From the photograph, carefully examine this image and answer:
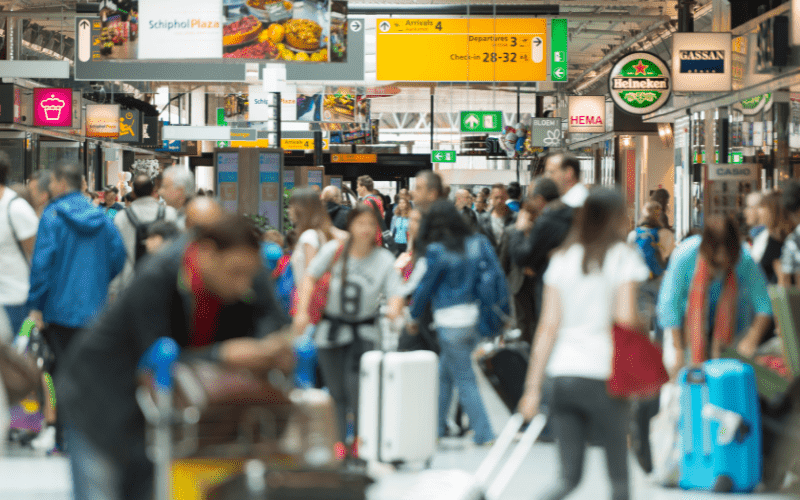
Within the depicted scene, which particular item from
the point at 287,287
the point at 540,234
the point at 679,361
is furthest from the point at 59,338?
the point at 679,361

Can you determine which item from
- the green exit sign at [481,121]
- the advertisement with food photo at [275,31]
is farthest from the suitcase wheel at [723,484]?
the green exit sign at [481,121]

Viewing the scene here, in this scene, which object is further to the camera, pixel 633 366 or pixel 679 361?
pixel 679 361

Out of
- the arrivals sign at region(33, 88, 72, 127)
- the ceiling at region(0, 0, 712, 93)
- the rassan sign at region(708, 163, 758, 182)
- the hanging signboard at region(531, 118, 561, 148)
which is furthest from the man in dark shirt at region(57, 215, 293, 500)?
the hanging signboard at region(531, 118, 561, 148)

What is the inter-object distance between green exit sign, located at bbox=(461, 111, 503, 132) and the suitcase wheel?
1708cm

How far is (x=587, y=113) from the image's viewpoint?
20625 millimetres

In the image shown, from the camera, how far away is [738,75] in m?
12.7

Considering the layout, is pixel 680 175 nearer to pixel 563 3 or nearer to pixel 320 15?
pixel 563 3

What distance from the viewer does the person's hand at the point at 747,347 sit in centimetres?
514

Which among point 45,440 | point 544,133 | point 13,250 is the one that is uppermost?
point 544,133

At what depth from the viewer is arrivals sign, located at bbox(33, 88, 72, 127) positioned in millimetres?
18375

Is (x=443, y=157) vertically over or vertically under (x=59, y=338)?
over

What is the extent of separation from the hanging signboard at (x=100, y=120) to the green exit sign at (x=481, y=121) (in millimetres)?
7398

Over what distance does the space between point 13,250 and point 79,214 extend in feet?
2.16

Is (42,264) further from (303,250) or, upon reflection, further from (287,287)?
(287,287)
